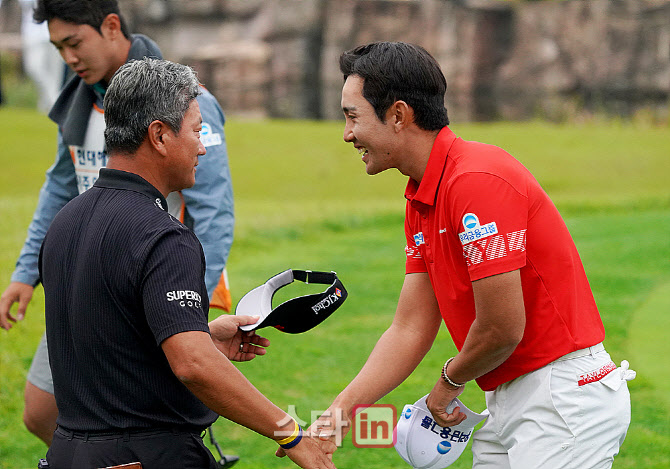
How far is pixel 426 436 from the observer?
9.73 feet

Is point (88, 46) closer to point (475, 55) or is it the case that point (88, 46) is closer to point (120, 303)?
point (120, 303)

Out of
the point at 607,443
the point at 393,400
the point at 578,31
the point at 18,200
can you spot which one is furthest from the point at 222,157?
the point at 578,31

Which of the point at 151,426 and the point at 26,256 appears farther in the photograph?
the point at 26,256

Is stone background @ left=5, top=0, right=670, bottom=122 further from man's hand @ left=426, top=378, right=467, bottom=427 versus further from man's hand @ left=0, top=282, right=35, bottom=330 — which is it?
man's hand @ left=426, top=378, right=467, bottom=427

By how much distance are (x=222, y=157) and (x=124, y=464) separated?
167 centimetres

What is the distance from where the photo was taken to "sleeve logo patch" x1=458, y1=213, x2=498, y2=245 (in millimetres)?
2365

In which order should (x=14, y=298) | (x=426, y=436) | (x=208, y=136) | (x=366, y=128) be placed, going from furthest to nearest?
(x=14, y=298)
(x=208, y=136)
(x=426, y=436)
(x=366, y=128)

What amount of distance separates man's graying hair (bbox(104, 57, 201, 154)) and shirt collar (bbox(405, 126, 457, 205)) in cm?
78

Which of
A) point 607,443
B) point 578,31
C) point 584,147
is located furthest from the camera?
point 578,31

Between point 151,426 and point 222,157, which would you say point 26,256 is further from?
point 151,426

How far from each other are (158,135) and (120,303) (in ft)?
1.66

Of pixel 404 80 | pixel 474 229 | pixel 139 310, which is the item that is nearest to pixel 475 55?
pixel 404 80

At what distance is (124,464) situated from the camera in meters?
2.30

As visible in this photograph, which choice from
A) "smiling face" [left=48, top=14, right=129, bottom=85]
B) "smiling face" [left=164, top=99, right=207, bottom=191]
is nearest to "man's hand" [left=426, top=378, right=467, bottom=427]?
"smiling face" [left=164, top=99, right=207, bottom=191]
